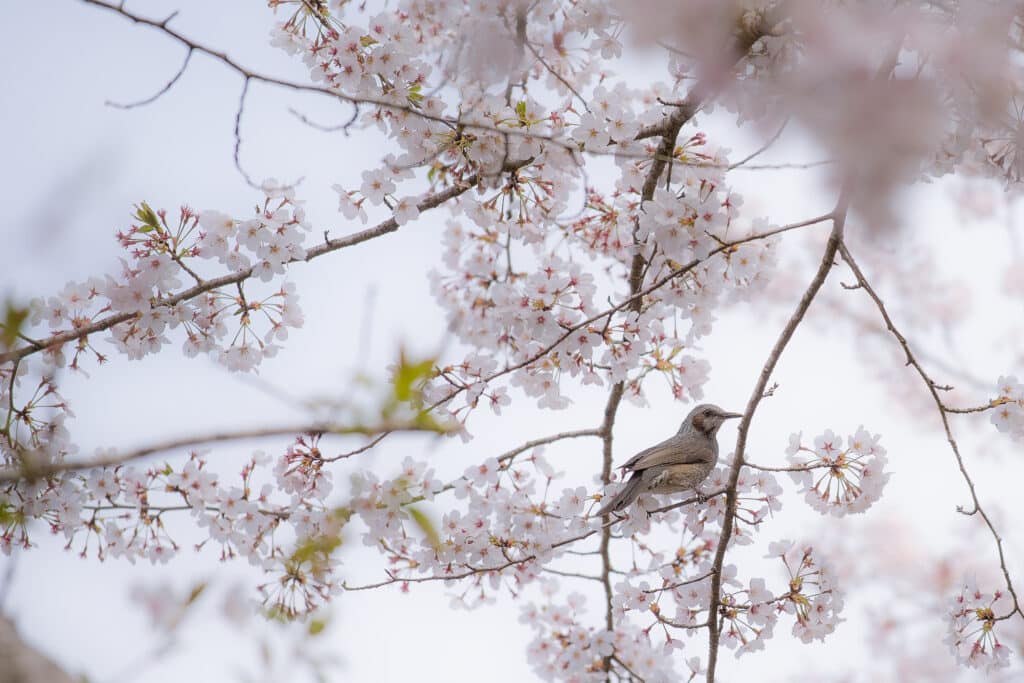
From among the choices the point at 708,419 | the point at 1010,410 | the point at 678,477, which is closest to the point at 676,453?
the point at 678,477

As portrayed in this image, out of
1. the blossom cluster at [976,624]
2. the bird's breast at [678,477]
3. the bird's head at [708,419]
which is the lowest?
the blossom cluster at [976,624]

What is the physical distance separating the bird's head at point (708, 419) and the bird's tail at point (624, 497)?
2.63 feet

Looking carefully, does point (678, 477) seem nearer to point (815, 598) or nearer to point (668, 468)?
point (668, 468)

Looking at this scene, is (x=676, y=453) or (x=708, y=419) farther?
(x=708, y=419)

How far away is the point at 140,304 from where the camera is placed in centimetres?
398

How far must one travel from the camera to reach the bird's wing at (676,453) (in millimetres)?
4223

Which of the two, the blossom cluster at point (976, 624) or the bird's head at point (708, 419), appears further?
the bird's head at point (708, 419)

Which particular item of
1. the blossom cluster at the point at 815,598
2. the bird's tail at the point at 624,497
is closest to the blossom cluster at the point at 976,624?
the blossom cluster at the point at 815,598

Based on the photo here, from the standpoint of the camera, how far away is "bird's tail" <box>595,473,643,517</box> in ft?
13.6

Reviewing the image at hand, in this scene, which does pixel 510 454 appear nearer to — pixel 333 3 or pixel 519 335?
pixel 519 335

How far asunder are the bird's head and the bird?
12 centimetres

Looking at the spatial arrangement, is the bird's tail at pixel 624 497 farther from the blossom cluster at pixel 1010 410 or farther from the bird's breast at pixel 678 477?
the blossom cluster at pixel 1010 410

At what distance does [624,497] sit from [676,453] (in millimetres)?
374

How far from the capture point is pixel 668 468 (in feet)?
13.9
